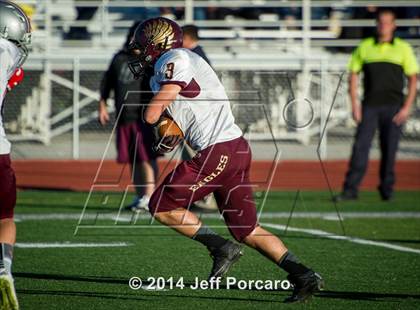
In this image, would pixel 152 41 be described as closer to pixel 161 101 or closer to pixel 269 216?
pixel 161 101

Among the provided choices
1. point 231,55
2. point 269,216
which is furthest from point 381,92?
point 231,55

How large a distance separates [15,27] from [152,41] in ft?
3.40

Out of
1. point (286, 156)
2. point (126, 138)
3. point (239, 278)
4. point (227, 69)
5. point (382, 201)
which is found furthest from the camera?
point (227, 69)

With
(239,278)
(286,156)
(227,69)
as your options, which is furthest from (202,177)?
(227,69)

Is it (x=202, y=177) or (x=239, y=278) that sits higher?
(x=202, y=177)

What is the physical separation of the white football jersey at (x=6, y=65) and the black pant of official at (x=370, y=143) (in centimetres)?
753

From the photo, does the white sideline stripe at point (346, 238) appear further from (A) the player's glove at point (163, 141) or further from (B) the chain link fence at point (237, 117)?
(B) the chain link fence at point (237, 117)

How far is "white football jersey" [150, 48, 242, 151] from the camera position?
21.7ft

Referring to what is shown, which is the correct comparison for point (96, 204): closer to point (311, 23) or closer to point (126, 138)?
point (126, 138)

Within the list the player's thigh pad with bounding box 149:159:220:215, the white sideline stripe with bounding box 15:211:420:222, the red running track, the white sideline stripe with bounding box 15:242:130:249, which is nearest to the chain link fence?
the red running track

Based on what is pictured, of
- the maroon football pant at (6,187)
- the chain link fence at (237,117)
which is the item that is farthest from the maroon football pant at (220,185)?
the chain link fence at (237,117)

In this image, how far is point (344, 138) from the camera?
18734 mm

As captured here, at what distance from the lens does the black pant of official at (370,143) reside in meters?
12.9

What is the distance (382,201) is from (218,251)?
652 cm
